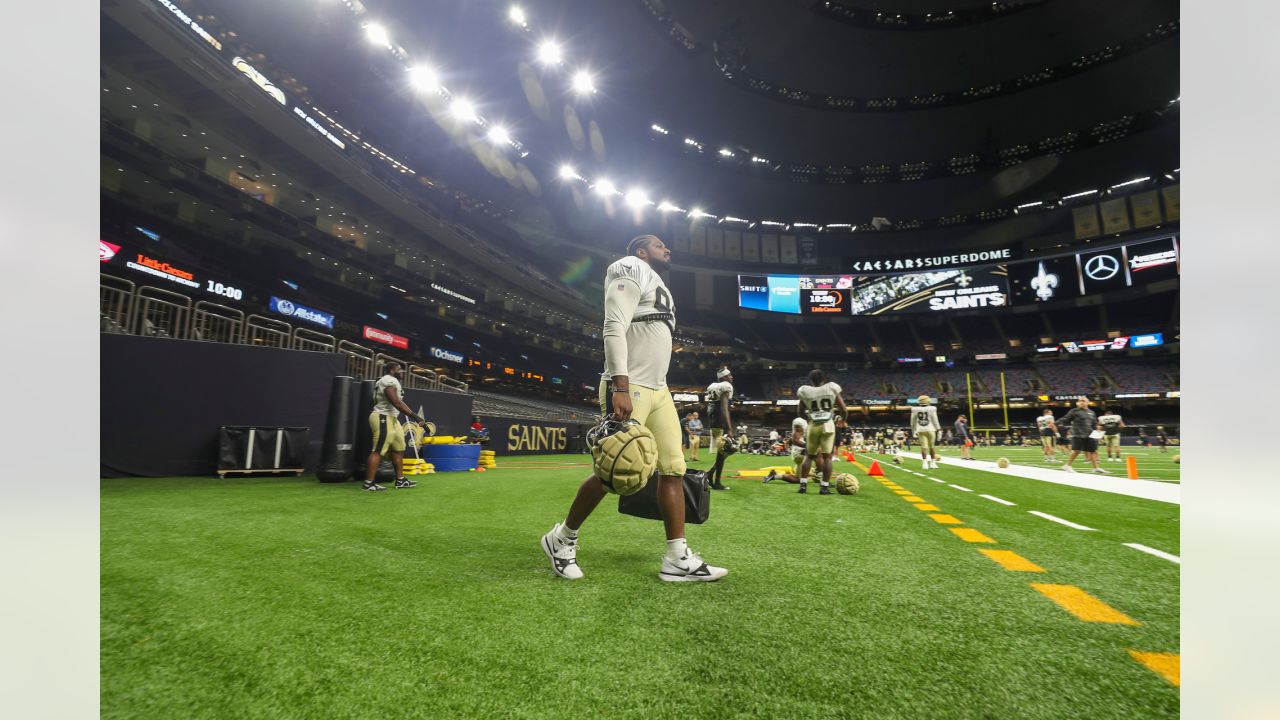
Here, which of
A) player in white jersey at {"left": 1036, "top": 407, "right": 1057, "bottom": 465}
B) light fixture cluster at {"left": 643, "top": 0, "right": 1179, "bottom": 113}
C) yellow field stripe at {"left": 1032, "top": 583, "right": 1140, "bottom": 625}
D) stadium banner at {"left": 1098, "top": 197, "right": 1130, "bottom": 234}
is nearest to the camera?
yellow field stripe at {"left": 1032, "top": 583, "right": 1140, "bottom": 625}

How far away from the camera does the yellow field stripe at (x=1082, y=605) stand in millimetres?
2273

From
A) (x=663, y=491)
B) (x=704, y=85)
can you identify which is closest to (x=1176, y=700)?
(x=663, y=491)

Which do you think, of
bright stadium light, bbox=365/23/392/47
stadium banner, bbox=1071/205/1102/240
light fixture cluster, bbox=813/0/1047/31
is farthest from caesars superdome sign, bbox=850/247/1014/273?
bright stadium light, bbox=365/23/392/47

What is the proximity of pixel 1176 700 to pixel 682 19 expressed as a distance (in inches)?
984

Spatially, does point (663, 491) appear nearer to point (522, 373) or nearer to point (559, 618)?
point (559, 618)

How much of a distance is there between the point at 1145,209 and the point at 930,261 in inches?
538

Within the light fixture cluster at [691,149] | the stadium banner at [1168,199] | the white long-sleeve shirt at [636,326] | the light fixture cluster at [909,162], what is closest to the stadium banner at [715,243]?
the light fixture cluster at [691,149]

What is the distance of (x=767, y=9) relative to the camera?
2116cm

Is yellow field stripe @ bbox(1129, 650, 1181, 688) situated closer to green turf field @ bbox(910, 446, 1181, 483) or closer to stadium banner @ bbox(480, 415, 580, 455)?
green turf field @ bbox(910, 446, 1181, 483)

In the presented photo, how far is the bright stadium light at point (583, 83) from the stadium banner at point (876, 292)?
25907 mm

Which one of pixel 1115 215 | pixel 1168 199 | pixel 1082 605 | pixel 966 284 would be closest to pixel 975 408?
pixel 966 284

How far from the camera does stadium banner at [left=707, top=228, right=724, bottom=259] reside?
46.7 m

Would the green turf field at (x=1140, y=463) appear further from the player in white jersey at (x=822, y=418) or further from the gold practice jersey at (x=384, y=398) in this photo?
the gold practice jersey at (x=384, y=398)
